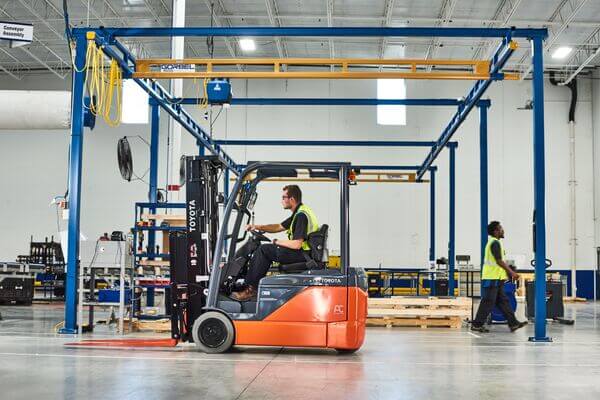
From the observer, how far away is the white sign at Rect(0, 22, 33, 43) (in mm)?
10695

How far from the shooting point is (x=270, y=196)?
86.5 ft

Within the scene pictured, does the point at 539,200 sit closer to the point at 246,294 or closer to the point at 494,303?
the point at 494,303

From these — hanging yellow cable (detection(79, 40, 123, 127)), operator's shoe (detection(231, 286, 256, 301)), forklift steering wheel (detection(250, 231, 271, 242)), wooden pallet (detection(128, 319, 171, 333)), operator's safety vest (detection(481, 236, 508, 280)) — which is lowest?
wooden pallet (detection(128, 319, 171, 333))

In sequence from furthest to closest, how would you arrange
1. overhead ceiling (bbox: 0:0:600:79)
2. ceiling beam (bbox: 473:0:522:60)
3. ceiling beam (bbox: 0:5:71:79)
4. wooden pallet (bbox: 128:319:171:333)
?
ceiling beam (bbox: 0:5:71:79), overhead ceiling (bbox: 0:0:600:79), ceiling beam (bbox: 473:0:522:60), wooden pallet (bbox: 128:319:171:333)

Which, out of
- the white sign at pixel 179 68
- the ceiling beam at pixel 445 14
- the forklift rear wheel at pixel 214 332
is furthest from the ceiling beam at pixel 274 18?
the forklift rear wheel at pixel 214 332

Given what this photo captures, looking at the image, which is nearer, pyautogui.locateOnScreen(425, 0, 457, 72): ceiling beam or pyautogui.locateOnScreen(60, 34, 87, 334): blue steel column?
pyautogui.locateOnScreen(60, 34, 87, 334): blue steel column

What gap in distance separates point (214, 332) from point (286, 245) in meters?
1.31

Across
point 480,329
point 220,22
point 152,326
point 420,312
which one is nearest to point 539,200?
point 480,329

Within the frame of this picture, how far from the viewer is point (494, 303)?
11.8 metres

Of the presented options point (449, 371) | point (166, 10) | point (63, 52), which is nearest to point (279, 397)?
point (449, 371)

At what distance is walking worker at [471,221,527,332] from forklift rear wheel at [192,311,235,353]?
553 cm

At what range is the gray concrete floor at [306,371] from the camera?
550 cm

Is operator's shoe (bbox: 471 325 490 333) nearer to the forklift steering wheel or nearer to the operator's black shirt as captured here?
the operator's black shirt

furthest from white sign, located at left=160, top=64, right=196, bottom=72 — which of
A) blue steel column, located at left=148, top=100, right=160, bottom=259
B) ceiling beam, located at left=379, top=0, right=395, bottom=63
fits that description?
ceiling beam, located at left=379, top=0, right=395, bottom=63
